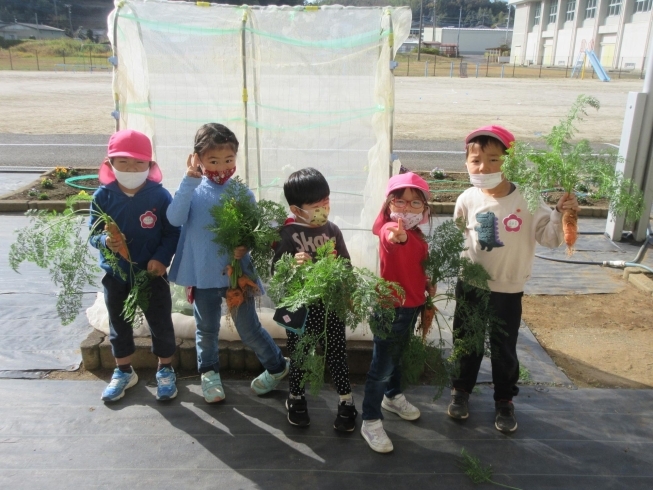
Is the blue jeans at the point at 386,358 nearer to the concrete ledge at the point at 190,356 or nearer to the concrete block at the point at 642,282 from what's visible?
the concrete ledge at the point at 190,356

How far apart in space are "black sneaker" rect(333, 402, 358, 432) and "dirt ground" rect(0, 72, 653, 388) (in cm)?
161

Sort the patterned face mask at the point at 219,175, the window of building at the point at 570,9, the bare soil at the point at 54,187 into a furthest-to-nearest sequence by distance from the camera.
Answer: the window of building at the point at 570,9 < the bare soil at the point at 54,187 < the patterned face mask at the point at 219,175

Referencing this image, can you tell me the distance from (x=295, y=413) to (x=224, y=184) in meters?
1.35

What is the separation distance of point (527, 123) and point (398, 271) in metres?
15.0

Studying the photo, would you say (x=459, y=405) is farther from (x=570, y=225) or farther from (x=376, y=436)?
(x=570, y=225)

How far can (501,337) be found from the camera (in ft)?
9.67

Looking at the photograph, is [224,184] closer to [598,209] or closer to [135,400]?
[135,400]

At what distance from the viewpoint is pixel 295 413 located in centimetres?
303

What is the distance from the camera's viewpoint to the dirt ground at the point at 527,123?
3846 millimetres

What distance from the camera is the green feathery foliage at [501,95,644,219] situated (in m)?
2.52

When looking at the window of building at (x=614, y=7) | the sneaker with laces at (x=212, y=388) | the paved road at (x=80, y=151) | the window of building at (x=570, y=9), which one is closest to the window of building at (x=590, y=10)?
the window of building at (x=570, y=9)

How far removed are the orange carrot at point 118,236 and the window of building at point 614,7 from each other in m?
55.4

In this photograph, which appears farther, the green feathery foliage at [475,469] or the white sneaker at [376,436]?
the white sneaker at [376,436]

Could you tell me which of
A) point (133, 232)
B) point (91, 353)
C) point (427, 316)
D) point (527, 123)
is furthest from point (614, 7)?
point (91, 353)
